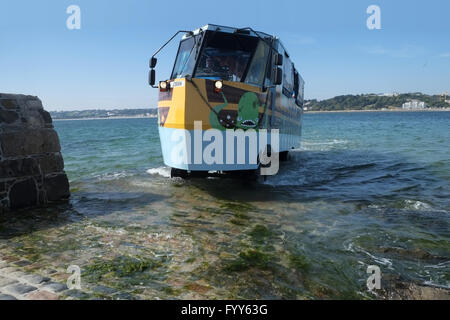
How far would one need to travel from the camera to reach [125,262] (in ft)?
12.9

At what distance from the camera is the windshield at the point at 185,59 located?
7.67 meters

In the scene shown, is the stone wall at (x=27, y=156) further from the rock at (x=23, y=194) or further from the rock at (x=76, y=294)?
the rock at (x=76, y=294)

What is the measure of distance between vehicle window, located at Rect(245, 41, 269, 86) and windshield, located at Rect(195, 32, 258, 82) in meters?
0.10

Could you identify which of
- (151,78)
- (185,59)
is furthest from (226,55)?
(151,78)

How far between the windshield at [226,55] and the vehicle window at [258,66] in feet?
0.34

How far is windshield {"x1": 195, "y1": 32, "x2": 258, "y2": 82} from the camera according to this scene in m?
7.48

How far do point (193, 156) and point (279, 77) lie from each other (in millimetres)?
2675

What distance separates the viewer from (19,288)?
321 centimetres

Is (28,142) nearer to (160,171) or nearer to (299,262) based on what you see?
(299,262)

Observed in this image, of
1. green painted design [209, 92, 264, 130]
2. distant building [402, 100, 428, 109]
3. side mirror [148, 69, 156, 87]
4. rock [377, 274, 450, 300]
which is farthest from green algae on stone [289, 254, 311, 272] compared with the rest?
distant building [402, 100, 428, 109]

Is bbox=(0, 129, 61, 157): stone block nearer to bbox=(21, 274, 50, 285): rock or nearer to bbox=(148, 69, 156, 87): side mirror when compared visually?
bbox=(148, 69, 156, 87): side mirror

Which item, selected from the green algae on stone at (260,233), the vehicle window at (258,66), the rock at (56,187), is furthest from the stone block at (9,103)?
the green algae on stone at (260,233)

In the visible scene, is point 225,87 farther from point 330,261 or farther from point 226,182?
point 330,261
